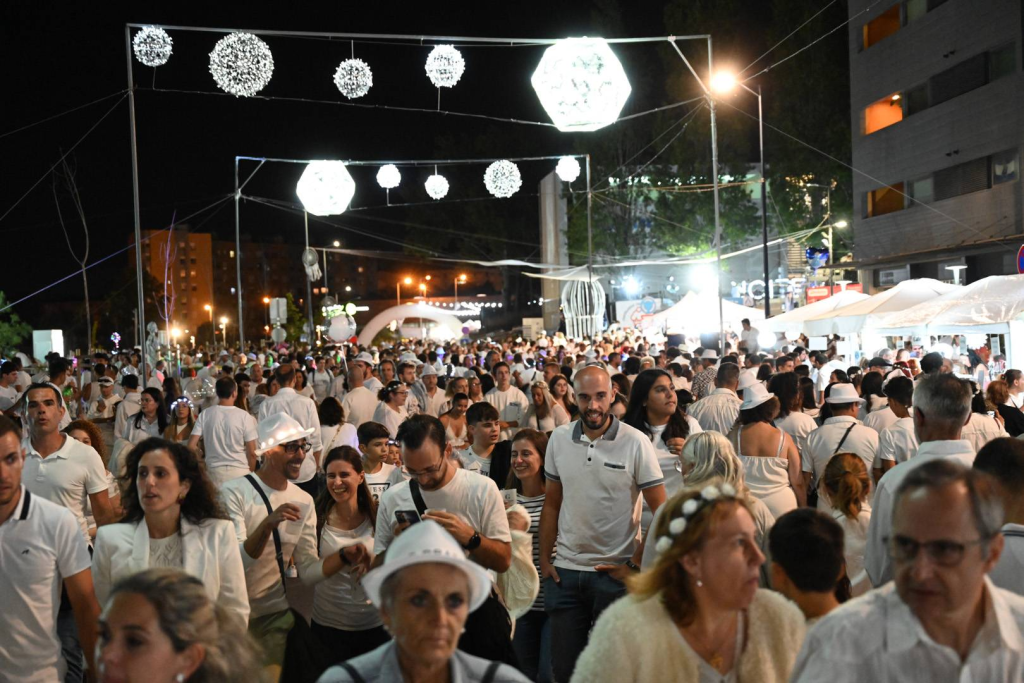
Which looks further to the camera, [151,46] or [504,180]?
[504,180]

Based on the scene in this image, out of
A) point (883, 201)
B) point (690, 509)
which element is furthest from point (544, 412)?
point (883, 201)

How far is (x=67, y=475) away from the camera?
21.1ft

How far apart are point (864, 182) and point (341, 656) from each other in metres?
37.5

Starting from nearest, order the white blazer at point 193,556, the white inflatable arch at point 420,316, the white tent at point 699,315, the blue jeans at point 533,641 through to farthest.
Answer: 1. the white blazer at point 193,556
2. the blue jeans at point 533,641
3. the white tent at point 699,315
4. the white inflatable arch at point 420,316

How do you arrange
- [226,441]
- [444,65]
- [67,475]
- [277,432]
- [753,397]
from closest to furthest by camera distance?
[277,432], [67,475], [753,397], [226,441], [444,65]

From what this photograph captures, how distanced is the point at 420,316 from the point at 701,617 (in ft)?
184

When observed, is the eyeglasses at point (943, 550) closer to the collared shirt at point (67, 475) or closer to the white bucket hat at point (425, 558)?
the white bucket hat at point (425, 558)

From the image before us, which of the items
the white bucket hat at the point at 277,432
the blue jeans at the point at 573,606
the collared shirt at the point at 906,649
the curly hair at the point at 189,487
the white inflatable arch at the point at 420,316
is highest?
the white inflatable arch at the point at 420,316

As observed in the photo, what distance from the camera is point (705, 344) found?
31.2m

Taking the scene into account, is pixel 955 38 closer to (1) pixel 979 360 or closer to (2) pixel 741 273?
(1) pixel 979 360

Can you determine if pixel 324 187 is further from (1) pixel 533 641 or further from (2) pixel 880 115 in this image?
(2) pixel 880 115

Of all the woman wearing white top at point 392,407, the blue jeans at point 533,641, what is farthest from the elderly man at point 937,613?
the woman wearing white top at point 392,407

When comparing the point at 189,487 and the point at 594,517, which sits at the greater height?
the point at 189,487

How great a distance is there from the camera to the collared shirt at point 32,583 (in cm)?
429
